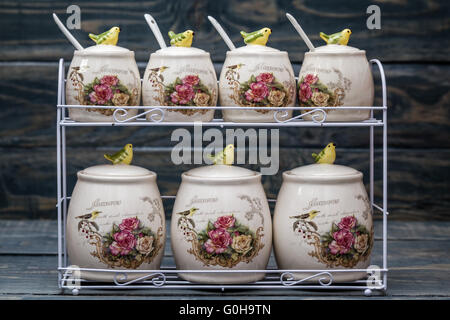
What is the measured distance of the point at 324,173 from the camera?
3.43ft

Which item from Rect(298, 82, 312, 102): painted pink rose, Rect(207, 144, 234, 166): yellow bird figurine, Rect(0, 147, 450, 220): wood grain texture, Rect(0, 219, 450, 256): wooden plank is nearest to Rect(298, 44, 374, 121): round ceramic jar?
Rect(298, 82, 312, 102): painted pink rose

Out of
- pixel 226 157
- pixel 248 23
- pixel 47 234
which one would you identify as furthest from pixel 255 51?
pixel 47 234

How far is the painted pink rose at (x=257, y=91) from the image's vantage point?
3.45 ft

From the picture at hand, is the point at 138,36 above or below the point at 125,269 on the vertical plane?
above

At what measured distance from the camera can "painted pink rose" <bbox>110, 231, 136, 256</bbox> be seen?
103cm

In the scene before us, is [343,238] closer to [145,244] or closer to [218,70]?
[145,244]

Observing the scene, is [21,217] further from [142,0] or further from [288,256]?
[288,256]

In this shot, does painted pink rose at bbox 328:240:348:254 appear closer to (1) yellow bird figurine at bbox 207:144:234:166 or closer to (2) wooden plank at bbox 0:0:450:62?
(1) yellow bird figurine at bbox 207:144:234:166

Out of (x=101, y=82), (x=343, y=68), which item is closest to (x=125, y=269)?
(x=101, y=82)

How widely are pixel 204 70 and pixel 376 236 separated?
60cm

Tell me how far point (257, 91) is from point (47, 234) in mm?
636

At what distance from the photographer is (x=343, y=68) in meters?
1.06
